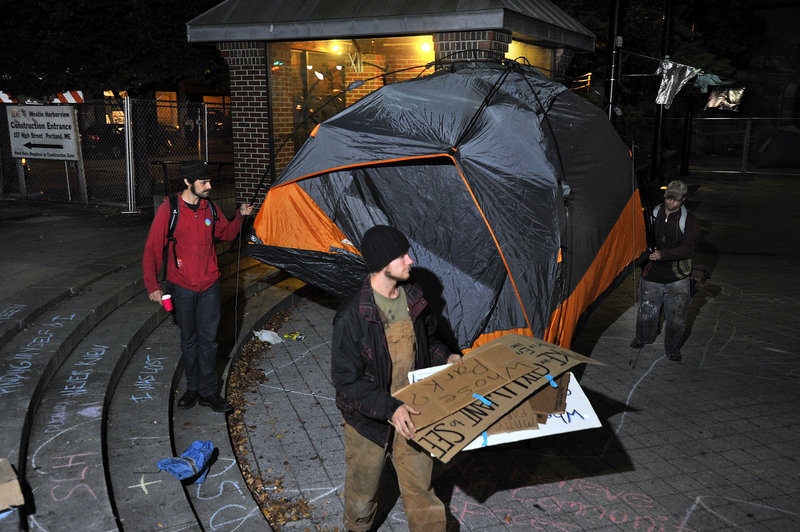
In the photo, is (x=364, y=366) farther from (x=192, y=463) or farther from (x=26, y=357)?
(x=26, y=357)

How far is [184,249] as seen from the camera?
5.05 meters

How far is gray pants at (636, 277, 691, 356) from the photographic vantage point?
680cm

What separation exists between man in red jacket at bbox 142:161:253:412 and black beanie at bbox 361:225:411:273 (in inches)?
80.6

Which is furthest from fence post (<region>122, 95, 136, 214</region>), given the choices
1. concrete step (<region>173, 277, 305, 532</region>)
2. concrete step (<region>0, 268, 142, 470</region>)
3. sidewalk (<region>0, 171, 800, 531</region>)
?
concrete step (<region>173, 277, 305, 532</region>)

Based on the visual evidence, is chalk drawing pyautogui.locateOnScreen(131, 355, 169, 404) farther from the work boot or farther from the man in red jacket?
the work boot

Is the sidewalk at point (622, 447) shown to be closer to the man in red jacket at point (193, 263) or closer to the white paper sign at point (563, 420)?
the man in red jacket at point (193, 263)

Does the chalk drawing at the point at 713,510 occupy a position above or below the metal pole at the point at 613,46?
below

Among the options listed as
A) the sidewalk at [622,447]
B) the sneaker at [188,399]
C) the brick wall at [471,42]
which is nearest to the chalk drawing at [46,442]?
the sneaker at [188,399]

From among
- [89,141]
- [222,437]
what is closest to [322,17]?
[222,437]

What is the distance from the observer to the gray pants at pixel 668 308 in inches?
268

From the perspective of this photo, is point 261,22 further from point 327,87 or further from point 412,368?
point 412,368

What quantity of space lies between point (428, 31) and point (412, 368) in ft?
24.4

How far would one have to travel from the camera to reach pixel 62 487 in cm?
396

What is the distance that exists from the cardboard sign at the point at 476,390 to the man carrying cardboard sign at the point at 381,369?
98 millimetres
